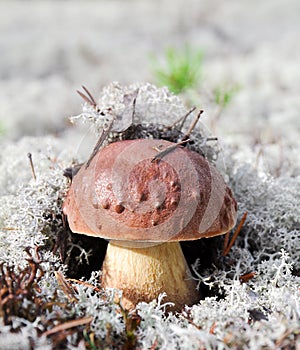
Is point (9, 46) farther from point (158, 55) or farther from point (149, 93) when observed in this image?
point (149, 93)

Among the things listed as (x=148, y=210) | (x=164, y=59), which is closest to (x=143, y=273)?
(x=148, y=210)

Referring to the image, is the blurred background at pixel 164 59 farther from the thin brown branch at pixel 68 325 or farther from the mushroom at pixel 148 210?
the thin brown branch at pixel 68 325

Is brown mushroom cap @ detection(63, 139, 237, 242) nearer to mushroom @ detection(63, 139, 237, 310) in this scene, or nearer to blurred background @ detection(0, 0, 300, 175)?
mushroom @ detection(63, 139, 237, 310)

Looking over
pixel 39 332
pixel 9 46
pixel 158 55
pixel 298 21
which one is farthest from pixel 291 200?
pixel 298 21

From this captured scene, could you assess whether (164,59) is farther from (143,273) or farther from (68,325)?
(68,325)

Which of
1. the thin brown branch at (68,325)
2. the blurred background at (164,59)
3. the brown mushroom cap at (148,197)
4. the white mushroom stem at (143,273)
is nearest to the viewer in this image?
the thin brown branch at (68,325)

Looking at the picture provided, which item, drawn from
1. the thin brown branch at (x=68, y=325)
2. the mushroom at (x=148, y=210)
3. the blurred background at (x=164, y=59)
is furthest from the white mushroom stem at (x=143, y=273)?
the blurred background at (x=164, y=59)
